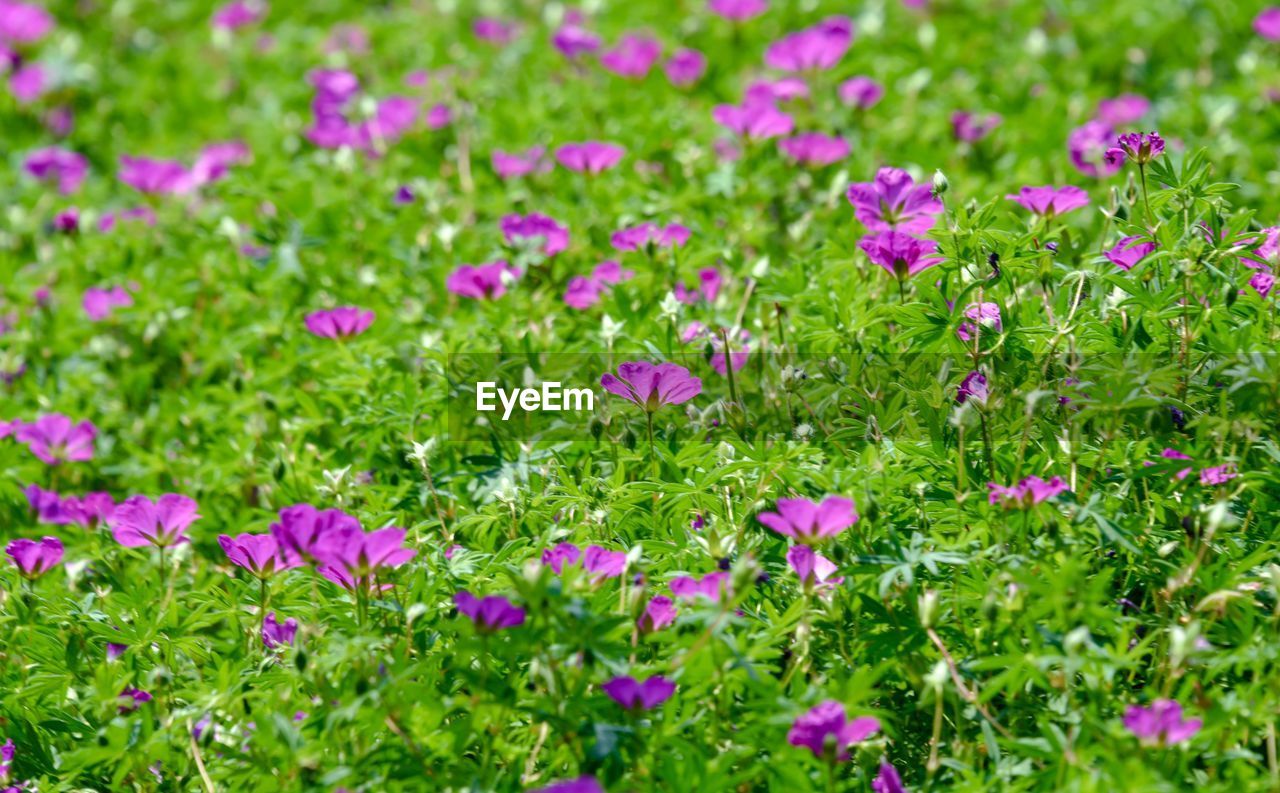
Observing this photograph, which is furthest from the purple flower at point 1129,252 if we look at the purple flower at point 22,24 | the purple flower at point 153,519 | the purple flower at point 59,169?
the purple flower at point 22,24

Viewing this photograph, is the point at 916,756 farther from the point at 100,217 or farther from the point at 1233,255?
the point at 100,217

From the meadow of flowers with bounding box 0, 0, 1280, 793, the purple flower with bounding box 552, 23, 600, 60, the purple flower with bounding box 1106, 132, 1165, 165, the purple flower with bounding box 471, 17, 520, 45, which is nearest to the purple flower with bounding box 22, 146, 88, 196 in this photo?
the meadow of flowers with bounding box 0, 0, 1280, 793

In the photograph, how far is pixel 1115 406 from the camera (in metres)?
2.51

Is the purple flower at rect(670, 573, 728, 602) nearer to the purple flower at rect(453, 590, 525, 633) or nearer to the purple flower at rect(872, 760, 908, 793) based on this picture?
the purple flower at rect(453, 590, 525, 633)

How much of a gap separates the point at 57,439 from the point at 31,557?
2.55 feet

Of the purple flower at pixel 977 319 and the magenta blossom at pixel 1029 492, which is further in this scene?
the purple flower at pixel 977 319

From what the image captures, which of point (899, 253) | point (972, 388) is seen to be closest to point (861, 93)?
point (899, 253)

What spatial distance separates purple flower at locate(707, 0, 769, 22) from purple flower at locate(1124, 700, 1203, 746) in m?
3.93

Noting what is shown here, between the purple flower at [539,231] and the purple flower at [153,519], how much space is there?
1.21m

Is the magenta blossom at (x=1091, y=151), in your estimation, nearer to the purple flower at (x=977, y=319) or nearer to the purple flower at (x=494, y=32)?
the purple flower at (x=977, y=319)

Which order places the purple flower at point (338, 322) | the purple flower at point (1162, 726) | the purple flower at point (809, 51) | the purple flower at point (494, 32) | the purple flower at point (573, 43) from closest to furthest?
1. the purple flower at point (1162, 726)
2. the purple flower at point (338, 322)
3. the purple flower at point (809, 51)
4. the purple flower at point (573, 43)
5. the purple flower at point (494, 32)

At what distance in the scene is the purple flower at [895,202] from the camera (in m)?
3.12

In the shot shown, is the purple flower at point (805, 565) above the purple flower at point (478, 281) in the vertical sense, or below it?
below

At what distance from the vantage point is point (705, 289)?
3.64 m
